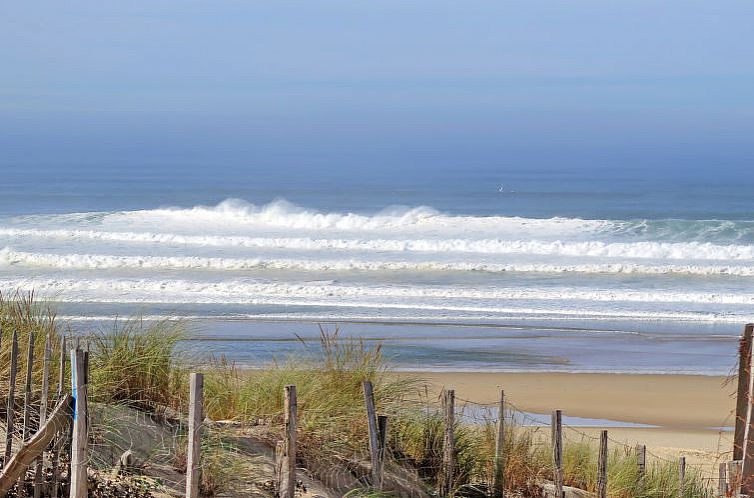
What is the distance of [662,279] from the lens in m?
28.1

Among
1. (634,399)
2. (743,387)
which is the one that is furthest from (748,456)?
→ (634,399)

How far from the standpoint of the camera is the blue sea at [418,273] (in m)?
18.8

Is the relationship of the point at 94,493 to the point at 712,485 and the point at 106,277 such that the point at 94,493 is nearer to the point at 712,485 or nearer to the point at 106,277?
the point at 712,485

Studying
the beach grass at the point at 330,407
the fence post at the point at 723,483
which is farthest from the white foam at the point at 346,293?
the fence post at the point at 723,483

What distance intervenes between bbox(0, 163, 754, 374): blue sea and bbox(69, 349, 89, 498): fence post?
16.9 ft

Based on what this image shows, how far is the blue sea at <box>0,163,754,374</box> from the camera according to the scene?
738 inches

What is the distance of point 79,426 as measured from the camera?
5730 millimetres

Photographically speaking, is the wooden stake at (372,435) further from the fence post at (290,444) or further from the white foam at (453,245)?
the white foam at (453,245)

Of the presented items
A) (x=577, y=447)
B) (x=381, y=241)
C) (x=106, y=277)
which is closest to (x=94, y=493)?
(x=577, y=447)

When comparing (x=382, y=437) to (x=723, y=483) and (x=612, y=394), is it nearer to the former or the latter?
(x=723, y=483)

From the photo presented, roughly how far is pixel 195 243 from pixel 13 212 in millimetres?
17788

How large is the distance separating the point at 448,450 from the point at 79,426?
322 centimetres

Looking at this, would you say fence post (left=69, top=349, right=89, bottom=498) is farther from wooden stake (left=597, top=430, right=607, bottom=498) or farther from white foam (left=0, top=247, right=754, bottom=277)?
white foam (left=0, top=247, right=754, bottom=277)

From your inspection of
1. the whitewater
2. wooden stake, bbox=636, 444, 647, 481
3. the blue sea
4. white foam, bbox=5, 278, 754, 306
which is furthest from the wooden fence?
white foam, bbox=5, 278, 754, 306
